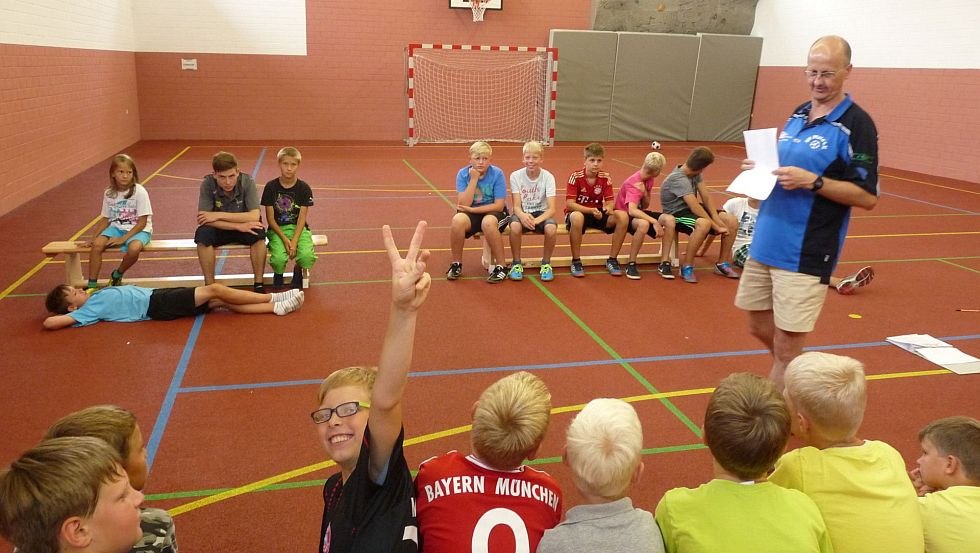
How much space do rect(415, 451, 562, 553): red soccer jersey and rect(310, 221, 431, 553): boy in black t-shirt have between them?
0.06 meters

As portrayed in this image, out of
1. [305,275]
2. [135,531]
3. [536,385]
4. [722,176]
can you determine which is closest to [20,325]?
[305,275]

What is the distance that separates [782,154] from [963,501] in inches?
71.6

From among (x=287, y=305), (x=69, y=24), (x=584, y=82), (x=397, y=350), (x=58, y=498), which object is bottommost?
(x=287, y=305)

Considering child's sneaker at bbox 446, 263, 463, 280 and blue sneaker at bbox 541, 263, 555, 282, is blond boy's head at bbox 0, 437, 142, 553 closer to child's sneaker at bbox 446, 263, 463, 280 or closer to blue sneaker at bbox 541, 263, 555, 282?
child's sneaker at bbox 446, 263, 463, 280

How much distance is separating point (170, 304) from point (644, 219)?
416 cm

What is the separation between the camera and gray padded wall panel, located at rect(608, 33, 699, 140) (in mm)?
16547

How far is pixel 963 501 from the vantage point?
2.07 metres

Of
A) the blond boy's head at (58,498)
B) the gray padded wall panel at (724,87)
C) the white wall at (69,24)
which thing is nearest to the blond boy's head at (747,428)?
the blond boy's head at (58,498)

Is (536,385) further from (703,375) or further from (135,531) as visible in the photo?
(703,375)

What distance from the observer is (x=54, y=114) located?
9.67m

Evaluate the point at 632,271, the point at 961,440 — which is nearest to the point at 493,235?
the point at 632,271

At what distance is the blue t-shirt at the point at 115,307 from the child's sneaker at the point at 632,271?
412cm

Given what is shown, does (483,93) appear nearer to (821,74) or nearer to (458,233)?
(458,233)

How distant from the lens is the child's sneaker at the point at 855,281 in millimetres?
6066
